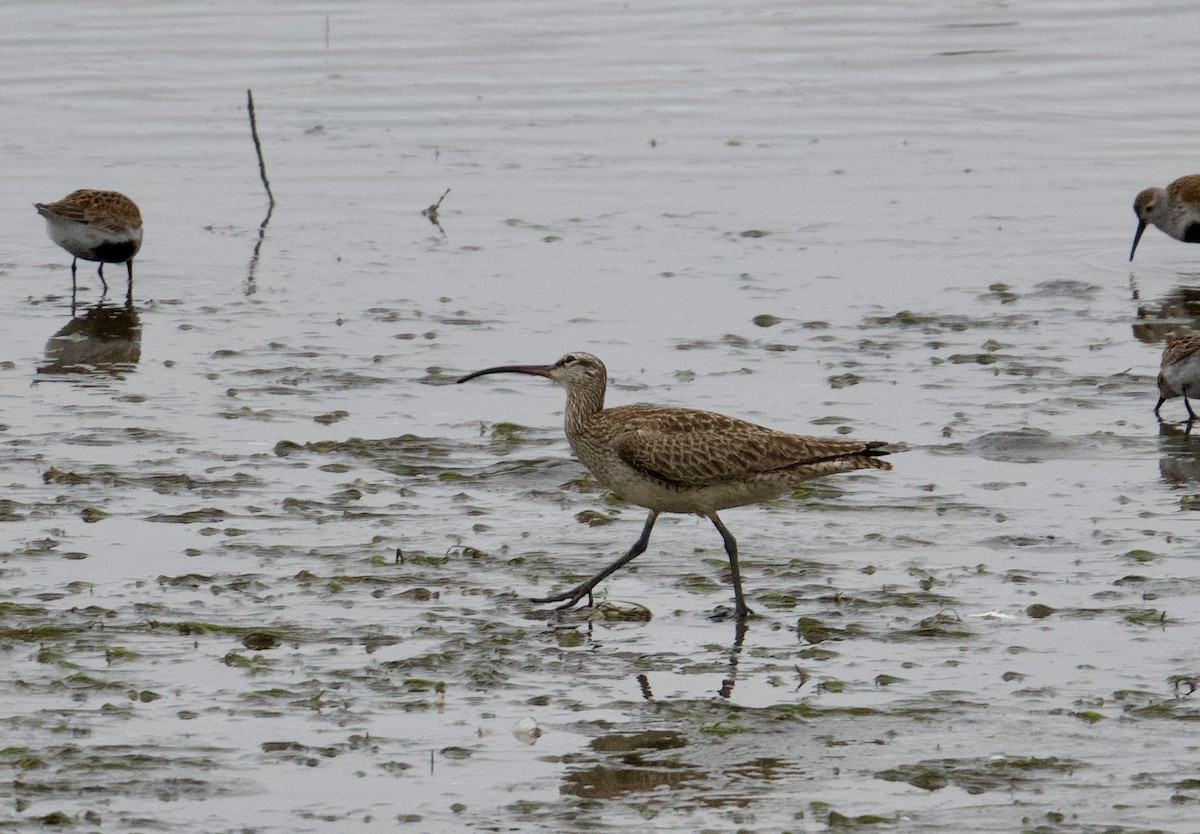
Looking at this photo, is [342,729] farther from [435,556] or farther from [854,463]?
[854,463]

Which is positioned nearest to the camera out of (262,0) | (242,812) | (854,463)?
(242,812)

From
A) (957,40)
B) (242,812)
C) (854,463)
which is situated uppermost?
(957,40)

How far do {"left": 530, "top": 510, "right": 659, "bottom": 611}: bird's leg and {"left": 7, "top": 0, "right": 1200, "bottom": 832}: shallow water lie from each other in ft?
0.61

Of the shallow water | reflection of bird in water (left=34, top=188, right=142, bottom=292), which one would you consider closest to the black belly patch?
reflection of bird in water (left=34, top=188, right=142, bottom=292)

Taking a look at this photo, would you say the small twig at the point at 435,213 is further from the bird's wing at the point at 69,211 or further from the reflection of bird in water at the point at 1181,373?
the reflection of bird in water at the point at 1181,373

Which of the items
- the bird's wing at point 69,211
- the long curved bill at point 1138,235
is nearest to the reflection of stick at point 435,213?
the bird's wing at point 69,211

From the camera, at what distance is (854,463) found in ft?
30.4

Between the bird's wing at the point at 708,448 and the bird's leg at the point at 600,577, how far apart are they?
34 cm

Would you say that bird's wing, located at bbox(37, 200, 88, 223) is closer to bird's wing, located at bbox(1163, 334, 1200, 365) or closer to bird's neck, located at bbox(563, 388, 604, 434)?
bird's neck, located at bbox(563, 388, 604, 434)

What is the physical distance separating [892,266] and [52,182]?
812 cm

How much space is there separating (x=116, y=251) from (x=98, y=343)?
5.98 ft

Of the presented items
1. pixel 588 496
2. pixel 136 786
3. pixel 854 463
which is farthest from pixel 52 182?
pixel 136 786

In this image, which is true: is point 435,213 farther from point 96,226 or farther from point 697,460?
point 697,460

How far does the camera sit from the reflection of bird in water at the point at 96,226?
1560 cm
